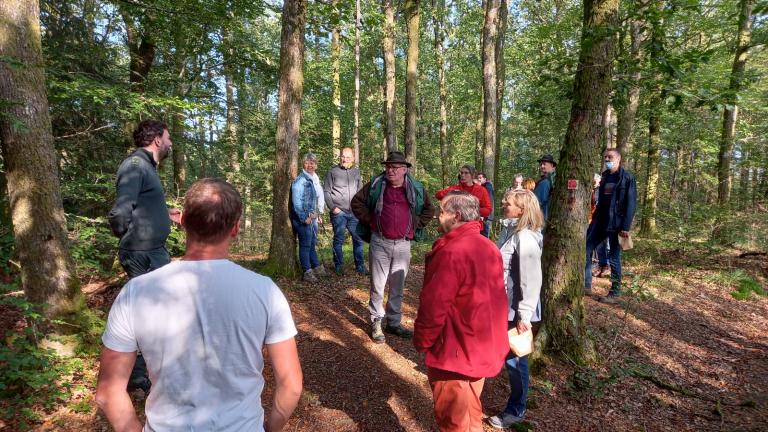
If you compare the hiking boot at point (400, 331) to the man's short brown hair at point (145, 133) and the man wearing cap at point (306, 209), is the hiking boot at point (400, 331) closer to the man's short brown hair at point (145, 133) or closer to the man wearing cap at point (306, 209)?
the man wearing cap at point (306, 209)

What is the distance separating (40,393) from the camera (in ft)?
11.4

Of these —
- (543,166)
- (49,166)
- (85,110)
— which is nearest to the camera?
(49,166)

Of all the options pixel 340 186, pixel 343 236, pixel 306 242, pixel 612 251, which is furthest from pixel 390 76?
pixel 612 251

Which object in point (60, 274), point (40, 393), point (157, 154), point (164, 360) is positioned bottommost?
point (40, 393)

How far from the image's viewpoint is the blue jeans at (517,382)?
3238 millimetres

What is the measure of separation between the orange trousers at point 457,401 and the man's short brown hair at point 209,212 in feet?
5.54

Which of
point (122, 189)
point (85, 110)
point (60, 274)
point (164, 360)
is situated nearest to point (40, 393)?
point (60, 274)

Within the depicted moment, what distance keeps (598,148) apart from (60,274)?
230 inches

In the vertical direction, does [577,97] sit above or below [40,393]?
above

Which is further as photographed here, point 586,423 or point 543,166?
point 543,166

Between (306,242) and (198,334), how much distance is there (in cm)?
583

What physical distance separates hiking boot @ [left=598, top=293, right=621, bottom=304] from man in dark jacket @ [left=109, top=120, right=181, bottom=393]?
6274mm

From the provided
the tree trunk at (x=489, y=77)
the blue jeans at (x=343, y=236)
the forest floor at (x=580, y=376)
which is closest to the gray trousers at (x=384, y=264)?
the forest floor at (x=580, y=376)

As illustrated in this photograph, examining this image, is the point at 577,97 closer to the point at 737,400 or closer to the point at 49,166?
the point at 737,400
